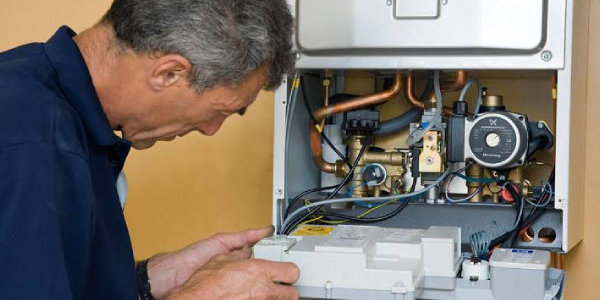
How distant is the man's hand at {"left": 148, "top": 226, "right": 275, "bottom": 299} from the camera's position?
154cm

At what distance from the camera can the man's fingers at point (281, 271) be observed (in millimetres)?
1266

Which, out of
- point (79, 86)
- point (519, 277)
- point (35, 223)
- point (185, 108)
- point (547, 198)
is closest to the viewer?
point (35, 223)

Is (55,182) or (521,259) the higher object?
(55,182)

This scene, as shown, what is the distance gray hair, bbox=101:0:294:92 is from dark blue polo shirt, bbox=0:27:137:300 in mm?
94

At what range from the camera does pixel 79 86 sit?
44.6 inches

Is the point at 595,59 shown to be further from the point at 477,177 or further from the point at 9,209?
the point at 9,209

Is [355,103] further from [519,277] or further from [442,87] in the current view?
[519,277]

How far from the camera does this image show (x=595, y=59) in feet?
6.29

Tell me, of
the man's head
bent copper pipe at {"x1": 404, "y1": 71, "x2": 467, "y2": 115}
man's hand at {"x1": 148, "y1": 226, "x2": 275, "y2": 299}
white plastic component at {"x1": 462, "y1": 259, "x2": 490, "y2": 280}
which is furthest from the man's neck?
bent copper pipe at {"x1": 404, "y1": 71, "x2": 467, "y2": 115}

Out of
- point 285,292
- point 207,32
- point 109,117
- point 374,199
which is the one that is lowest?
point 285,292

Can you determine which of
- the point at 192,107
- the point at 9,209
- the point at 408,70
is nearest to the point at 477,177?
the point at 408,70

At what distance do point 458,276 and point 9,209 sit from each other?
0.80m

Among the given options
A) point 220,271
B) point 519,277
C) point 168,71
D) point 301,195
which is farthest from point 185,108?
point 519,277

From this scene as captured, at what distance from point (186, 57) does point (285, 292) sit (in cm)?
40
